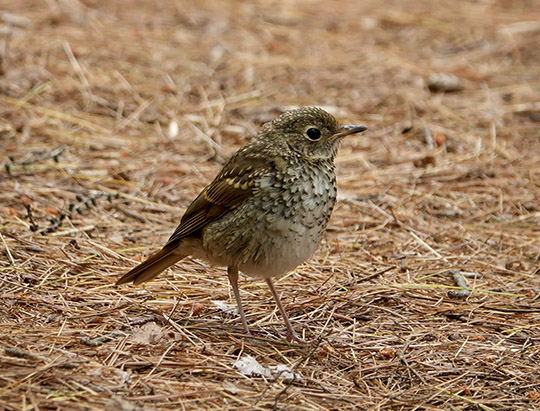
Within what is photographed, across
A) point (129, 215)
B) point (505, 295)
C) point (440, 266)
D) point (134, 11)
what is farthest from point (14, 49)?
point (505, 295)

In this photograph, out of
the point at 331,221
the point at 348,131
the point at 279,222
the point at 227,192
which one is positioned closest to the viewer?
the point at 279,222

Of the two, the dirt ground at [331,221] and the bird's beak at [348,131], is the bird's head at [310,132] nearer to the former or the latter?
the bird's beak at [348,131]

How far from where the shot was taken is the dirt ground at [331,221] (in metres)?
3.84

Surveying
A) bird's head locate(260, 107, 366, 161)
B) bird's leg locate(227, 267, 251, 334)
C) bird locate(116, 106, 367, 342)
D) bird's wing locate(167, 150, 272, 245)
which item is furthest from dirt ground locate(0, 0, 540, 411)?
bird's head locate(260, 107, 366, 161)

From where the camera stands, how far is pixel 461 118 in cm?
816

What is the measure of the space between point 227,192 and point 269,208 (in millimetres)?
358

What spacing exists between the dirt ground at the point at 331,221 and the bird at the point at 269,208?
14.7 inches

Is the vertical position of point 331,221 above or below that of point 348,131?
below

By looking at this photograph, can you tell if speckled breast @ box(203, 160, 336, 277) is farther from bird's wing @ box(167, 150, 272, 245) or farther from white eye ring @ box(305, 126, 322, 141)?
white eye ring @ box(305, 126, 322, 141)

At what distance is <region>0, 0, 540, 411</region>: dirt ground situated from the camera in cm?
384

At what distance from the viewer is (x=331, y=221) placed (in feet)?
20.3

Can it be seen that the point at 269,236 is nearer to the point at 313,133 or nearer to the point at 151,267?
the point at 313,133

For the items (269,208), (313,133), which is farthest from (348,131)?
(269,208)

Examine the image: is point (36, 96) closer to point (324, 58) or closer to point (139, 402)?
point (324, 58)
